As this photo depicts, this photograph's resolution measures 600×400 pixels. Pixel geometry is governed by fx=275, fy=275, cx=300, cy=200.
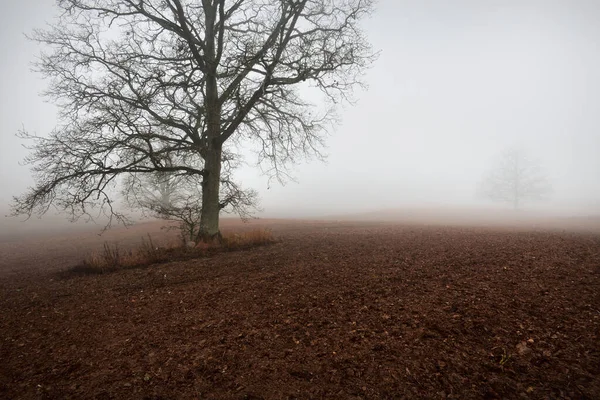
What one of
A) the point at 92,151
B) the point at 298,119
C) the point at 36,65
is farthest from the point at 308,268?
the point at 36,65

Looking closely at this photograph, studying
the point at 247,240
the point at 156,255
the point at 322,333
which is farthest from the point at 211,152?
the point at 322,333

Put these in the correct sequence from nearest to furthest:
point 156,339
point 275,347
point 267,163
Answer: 1. point 275,347
2. point 156,339
3. point 267,163

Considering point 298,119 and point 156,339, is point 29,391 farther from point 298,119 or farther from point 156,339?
point 298,119

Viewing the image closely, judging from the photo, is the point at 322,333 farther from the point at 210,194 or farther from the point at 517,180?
the point at 517,180

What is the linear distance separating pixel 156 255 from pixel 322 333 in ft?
20.5

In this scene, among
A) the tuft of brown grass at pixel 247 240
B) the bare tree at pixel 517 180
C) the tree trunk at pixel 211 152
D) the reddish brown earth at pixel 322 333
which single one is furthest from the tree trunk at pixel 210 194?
the bare tree at pixel 517 180

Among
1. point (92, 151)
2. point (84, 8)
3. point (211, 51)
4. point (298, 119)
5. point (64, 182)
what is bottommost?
point (64, 182)

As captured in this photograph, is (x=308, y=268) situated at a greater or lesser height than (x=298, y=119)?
lesser

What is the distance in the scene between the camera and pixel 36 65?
8164mm

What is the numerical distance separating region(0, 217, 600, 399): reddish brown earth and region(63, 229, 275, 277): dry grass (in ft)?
3.88

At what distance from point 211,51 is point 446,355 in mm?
10010

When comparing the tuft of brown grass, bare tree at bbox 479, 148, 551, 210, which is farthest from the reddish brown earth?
bare tree at bbox 479, 148, 551, 210

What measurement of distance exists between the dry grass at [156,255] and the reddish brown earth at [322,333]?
3.88 feet

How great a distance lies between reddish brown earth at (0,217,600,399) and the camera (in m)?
2.69
